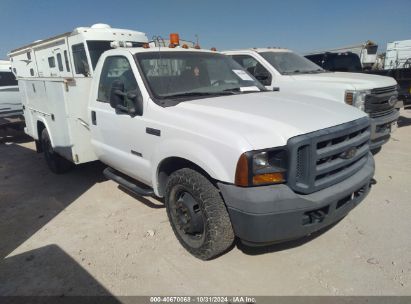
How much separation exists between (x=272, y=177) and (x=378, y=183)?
9.87 ft

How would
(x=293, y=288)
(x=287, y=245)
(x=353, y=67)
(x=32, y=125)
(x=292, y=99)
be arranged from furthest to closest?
(x=353, y=67) → (x=32, y=125) → (x=292, y=99) → (x=287, y=245) → (x=293, y=288)

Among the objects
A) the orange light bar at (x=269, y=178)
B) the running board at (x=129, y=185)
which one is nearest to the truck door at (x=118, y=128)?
the running board at (x=129, y=185)

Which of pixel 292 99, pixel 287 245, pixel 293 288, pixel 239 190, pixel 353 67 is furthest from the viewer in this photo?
pixel 353 67

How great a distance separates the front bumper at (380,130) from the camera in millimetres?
5152

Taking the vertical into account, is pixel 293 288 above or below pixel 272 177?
below

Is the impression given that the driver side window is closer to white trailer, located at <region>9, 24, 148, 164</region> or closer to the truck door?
the truck door

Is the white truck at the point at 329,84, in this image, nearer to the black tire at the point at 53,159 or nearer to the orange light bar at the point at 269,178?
the orange light bar at the point at 269,178

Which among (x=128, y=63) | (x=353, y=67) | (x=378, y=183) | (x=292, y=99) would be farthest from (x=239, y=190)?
(x=353, y=67)

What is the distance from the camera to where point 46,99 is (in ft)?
17.2

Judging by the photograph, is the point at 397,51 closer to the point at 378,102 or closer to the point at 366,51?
the point at 366,51

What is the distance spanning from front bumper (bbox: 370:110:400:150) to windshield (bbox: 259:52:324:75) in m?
1.97

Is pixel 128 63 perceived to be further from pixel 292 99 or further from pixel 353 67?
pixel 353 67

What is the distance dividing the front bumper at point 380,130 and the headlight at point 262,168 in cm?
318

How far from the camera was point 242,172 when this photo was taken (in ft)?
8.24
